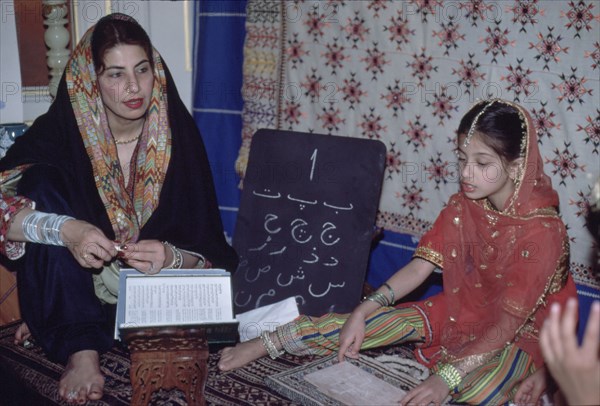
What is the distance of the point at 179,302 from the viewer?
1.85m

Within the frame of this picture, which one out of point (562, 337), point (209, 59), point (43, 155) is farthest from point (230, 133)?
point (562, 337)

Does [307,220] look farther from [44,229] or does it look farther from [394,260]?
[44,229]

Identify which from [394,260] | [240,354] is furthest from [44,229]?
[394,260]

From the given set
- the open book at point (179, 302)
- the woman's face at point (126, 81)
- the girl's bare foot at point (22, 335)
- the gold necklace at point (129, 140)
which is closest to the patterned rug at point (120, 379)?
the girl's bare foot at point (22, 335)

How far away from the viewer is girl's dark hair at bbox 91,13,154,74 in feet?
7.54

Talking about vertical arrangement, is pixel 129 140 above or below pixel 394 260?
above

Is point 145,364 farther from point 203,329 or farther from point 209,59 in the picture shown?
point 209,59

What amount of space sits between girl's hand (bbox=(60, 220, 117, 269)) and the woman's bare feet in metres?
0.30

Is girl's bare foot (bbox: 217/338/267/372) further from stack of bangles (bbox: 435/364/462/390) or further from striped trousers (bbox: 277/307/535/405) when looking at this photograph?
stack of bangles (bbox: 435/364/462/390)

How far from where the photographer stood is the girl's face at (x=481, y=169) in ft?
6.73

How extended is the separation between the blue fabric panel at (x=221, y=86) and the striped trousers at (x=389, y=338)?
4.60ft

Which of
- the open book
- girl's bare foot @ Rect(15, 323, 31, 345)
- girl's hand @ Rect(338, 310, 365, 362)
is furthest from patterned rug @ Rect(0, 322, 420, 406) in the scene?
the open book

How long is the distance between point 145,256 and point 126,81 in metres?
0.66

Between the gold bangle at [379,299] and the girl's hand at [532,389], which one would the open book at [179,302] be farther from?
the girl's hand at [532,389]
